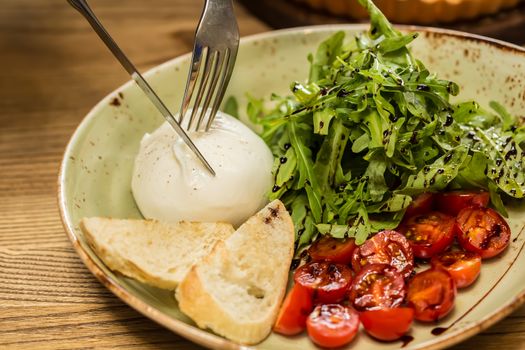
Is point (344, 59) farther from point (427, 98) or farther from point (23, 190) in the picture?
point (23, 190)

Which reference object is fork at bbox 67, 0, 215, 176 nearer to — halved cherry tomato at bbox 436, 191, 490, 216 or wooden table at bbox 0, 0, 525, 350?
wooden table at bbox 0, 0, 525, 350

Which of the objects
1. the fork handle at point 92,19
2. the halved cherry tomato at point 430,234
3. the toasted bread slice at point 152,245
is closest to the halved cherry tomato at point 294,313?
the toasted bread slice at point 152,245

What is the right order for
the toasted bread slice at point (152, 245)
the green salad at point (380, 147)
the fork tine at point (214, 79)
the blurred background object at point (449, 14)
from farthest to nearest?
the blurred background object at point (449, 14)
the fork tine at point (214, 79)
the green salad at point (380, 147)
the toasted bread slice at point (152, 245)

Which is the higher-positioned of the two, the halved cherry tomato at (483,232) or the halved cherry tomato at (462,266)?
the halved cherry tomato at (483,232)

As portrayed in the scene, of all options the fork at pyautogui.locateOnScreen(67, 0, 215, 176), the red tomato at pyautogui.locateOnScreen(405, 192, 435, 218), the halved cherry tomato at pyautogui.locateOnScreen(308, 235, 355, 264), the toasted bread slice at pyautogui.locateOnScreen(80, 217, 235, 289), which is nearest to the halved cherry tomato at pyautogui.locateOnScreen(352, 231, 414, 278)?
the halved cherry tomato at pyautogui.locateOnScreen(308, 235, 355, 264)

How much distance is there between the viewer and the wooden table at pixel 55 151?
1562 mm

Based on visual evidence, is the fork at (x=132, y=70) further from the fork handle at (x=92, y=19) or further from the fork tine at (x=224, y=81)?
the fork tine at (x=224, y=81)

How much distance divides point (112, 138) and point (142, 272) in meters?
0.68

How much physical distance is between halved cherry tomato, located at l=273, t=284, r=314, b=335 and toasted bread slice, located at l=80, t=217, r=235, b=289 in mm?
259

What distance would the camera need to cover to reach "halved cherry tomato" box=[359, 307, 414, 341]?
4.47 ft

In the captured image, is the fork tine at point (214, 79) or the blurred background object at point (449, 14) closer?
the fork tine at point (214, 79)

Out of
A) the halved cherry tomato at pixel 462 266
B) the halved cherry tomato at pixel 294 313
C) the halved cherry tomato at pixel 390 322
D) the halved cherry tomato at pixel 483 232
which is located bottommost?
the halved cherry tomato at pixel 294 313

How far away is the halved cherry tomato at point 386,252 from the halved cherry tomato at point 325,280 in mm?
52

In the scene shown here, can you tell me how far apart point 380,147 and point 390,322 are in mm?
531
